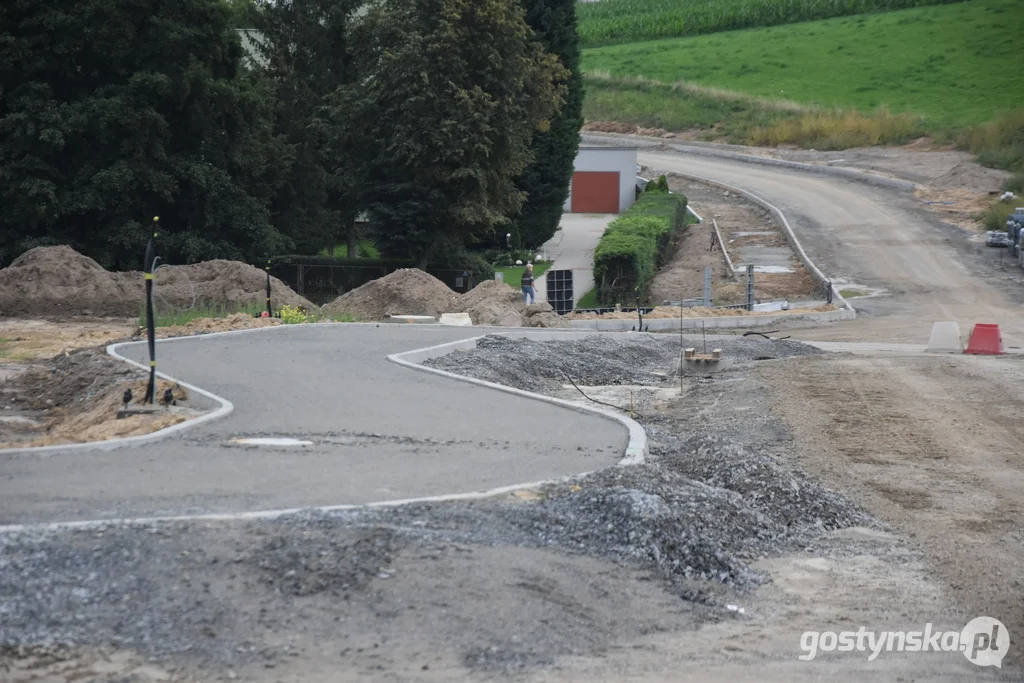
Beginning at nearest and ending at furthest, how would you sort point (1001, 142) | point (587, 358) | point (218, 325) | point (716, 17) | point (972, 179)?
point (587, 358) < point (218, 325) < point (972, 179) < point (1001, 142) < point (716, 17)

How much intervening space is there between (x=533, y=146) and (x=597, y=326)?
16.9m

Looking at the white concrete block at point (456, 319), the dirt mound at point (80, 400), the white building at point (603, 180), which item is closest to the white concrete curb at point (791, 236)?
the white building at point (603, 180)

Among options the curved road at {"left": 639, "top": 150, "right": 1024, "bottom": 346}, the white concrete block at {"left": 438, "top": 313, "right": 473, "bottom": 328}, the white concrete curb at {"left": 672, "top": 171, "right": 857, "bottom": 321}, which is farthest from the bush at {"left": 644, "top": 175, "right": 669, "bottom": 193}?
the white concrete block at {"left": 438, "top": 313, "right": 473, "bottom": 328}

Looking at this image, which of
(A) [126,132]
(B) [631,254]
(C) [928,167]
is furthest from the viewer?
(C) [928,167]

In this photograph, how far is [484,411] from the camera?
51.8 ft

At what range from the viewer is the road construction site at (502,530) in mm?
7492

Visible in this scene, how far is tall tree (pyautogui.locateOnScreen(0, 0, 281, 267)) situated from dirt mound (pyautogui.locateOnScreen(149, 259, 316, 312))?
18.4ft

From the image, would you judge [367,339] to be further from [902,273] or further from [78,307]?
[902,273]

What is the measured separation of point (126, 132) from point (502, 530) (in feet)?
101

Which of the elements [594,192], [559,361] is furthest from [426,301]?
[594,192]

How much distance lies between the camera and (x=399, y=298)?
1184 inches

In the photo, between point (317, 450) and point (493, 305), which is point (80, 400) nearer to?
point (317, 450)

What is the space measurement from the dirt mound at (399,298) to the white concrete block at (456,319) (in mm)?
1657

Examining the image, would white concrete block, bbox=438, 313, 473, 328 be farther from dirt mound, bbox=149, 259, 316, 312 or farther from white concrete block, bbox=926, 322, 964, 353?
white concrete block, bbox=926, 322, 964, 353
